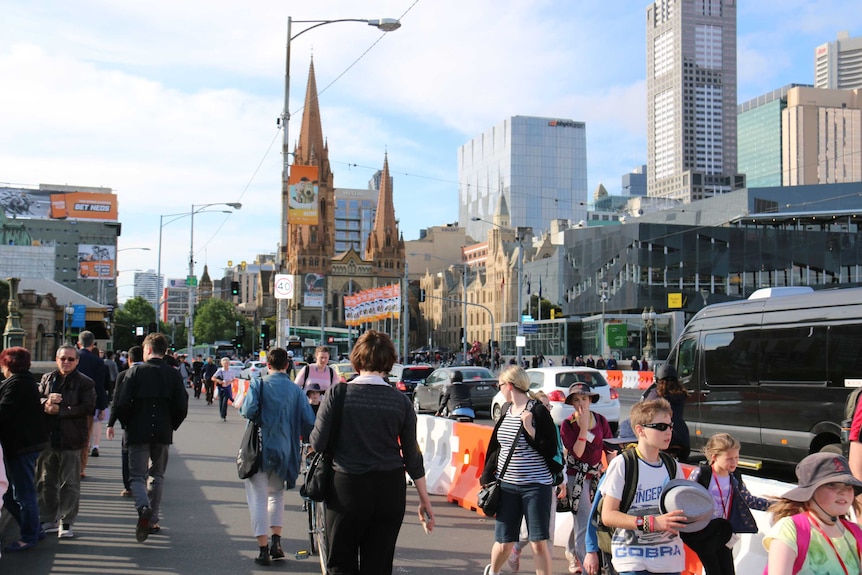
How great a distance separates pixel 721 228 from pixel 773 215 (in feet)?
30.6

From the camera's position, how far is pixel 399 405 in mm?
5121

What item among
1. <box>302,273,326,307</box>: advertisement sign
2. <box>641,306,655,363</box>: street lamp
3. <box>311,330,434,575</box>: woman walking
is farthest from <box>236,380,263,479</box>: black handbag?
<box>302,273,326,307</box>: advertisement sign

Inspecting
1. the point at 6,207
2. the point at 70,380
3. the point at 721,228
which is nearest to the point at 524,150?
the point at 6,207

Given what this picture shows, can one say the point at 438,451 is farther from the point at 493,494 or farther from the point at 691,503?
the point at 691,503

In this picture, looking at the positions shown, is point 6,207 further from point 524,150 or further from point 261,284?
point 524,150

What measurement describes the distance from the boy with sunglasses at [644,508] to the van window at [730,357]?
879 cm

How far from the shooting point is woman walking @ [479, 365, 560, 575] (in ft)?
19.9

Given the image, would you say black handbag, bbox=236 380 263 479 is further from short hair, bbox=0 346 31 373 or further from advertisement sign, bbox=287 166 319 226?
advertisement sign, bbox=287 166 319 226

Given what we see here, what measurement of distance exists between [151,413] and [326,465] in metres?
3.84

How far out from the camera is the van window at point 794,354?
449 inches

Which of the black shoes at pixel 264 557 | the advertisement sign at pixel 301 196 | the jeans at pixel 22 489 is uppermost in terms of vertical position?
the advertisement sign at pixel 301 196

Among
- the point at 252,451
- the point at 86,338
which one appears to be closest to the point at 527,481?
the point at 252,451

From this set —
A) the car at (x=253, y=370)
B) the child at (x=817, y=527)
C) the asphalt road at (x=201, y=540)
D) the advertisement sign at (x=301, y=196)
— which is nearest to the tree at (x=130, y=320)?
the car at (x=253, y=370)

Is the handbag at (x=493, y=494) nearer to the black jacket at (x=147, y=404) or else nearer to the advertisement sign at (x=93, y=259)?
the black jacket at (x=147, y=404)
